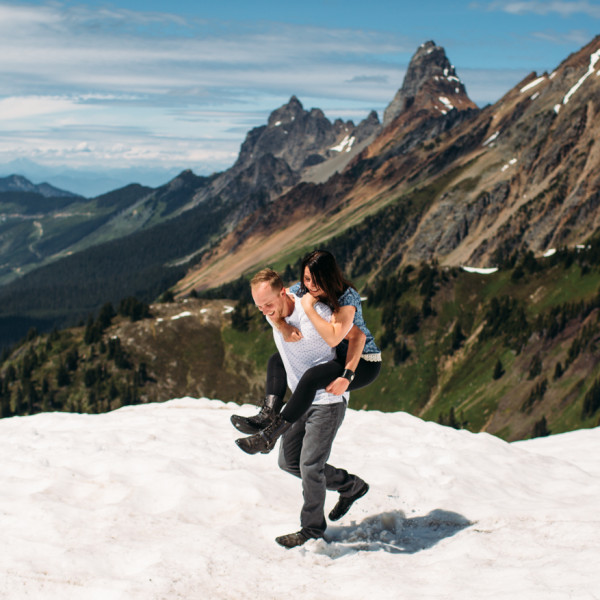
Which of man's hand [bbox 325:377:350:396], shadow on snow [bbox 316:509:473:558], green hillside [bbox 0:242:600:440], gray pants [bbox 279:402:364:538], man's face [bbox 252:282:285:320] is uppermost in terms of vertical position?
man's face [bbox 252:282:285:320]

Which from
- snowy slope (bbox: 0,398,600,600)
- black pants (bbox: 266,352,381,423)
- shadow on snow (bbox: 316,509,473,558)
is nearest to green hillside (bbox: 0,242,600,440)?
snowy slope (bbox: 0,398,600,600)

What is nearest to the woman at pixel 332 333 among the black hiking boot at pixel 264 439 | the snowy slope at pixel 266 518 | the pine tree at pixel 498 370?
the black hiking boot at pixel 264 439

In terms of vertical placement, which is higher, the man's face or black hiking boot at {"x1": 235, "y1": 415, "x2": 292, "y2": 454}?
the man's face

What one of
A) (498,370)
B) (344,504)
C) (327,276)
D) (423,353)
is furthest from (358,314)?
(423,353)

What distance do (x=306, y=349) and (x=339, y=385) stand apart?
2.79 ft

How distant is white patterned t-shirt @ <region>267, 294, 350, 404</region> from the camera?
389 inches

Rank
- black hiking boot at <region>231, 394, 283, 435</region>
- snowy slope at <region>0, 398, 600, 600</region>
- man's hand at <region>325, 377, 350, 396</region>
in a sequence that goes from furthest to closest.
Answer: black hiking boot at <region>231, 394, 283, 435</region> < man's hand at <region>325, 377, 350, 396</region> < snowy slope at <region>0, 398, 600, 600</region>

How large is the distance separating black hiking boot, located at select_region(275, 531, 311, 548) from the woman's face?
14.9ft

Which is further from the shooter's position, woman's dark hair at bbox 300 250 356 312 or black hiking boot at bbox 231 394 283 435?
black hiking boot at bbox 231 394 283 435

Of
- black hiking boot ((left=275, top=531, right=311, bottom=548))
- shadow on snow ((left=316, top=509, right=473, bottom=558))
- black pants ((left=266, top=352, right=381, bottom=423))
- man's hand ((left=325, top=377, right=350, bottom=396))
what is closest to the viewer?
man's hand ((left=325, top=377, right=350, bottom=396))

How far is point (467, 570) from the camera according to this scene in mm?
9578

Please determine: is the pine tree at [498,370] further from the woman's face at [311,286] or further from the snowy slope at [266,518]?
the woman's face at [311,286]

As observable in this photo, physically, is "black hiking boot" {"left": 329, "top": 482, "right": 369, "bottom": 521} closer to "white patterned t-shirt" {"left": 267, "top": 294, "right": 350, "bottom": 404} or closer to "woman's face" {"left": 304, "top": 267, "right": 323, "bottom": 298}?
"white patterned t-shirt" {"left": 267, "top": 294, "right": 350, "bottom": 404}

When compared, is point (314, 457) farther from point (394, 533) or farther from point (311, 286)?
point (311, 286)
